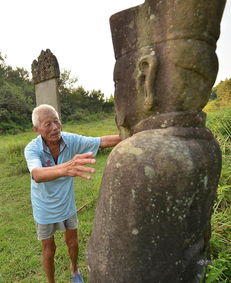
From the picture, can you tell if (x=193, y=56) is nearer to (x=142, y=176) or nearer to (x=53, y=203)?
(x=142, y=176)

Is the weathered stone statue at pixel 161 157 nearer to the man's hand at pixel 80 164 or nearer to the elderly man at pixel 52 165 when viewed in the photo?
the man's hand at pixel 80 164

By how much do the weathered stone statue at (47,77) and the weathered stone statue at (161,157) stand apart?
4968 mm

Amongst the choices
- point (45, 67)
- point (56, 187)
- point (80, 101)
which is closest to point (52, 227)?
point (56, 187)

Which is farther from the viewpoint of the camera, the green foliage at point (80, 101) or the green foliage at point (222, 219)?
the green foliage at point (80, 101)

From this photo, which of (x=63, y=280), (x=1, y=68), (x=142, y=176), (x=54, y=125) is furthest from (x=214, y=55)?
(x=1, y=68)

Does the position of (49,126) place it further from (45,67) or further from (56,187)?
(45,67)

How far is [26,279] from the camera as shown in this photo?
312 cm

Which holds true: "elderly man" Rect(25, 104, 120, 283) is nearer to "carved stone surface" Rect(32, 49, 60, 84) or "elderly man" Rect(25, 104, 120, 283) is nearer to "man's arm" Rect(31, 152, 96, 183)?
"man's arm" Rect(31, 152, 96, 183)

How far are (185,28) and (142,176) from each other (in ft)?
2.36

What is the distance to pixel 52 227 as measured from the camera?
8.68 feet

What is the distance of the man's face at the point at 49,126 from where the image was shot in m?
2.31

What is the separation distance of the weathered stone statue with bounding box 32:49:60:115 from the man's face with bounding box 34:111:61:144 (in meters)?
3.95

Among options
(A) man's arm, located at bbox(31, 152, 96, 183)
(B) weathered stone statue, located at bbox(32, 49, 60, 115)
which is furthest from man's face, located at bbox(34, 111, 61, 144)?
(B) weathered stone statue, located at bbox(32, 49, 60, 115)

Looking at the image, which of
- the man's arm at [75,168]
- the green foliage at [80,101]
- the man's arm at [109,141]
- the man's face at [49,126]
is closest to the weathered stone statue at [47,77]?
the man's face at [49,126]
